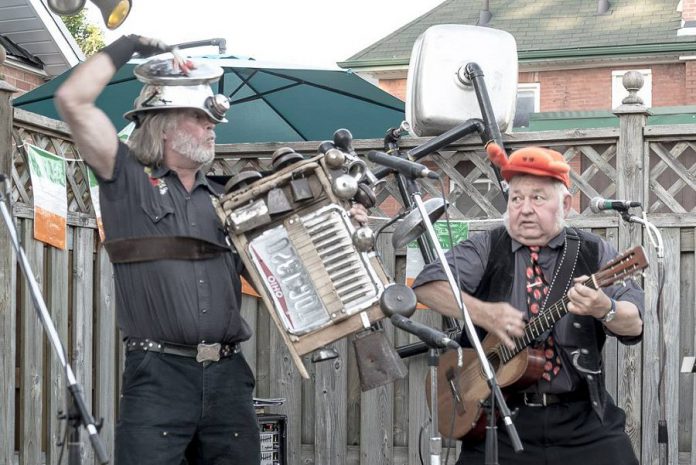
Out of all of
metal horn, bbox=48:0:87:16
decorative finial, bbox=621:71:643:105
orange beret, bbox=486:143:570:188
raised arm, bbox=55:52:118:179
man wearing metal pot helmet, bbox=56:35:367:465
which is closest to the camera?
raised arm, bbox=55:52:118:179

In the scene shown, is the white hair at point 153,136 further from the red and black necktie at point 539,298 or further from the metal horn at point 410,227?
the red and black necktie at point 539,298

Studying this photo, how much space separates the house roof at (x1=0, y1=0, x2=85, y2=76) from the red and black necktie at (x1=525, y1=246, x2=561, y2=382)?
353 inches

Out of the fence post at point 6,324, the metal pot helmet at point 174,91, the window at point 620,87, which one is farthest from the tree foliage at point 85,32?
the metal pot helmet at point 174,91

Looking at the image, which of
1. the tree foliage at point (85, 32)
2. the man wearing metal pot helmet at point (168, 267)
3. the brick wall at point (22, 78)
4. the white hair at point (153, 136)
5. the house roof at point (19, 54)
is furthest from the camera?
the tree foliage at point (85, 32)

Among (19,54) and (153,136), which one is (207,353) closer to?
(153,136)

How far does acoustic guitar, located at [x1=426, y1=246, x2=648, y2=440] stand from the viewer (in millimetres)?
4715

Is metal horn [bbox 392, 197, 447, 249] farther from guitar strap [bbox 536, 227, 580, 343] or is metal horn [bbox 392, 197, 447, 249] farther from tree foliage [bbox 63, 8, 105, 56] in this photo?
tree foliage [bbox 63, 8, 105, 56]

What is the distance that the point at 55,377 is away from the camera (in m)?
6.60

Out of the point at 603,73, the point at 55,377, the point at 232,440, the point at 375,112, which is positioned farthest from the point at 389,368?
the point at 603,73

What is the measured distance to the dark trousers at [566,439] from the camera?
16.0ft

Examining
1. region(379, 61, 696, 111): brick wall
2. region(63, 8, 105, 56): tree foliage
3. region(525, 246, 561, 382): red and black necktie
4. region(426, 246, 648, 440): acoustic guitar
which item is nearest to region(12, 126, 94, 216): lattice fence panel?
region(426, 246, 648, 440): acoustic guitar

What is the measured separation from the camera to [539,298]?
16.5 feet

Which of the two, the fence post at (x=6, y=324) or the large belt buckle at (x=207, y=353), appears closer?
the large belt buckle at (x=207, y=353)

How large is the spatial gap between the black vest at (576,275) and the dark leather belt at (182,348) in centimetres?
114
